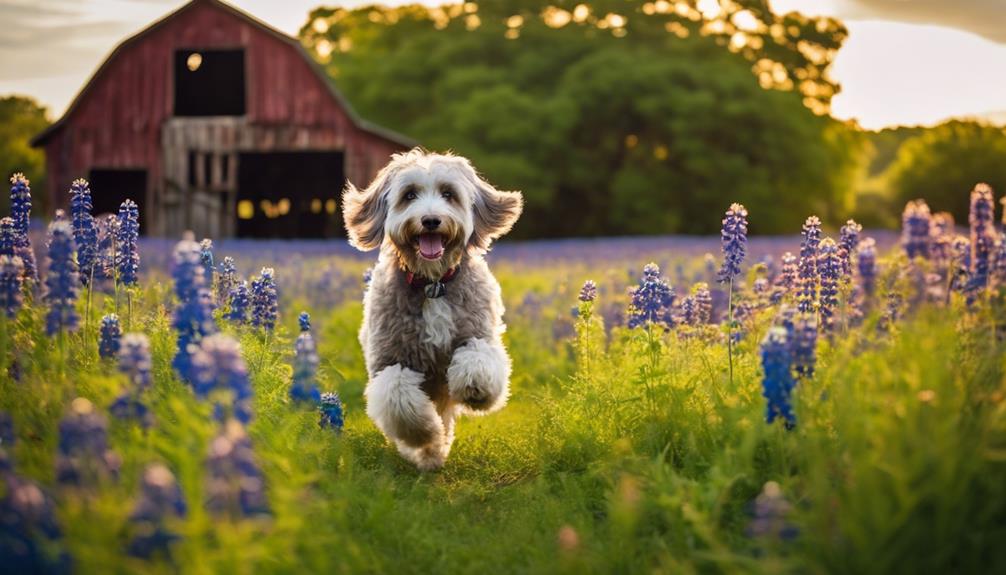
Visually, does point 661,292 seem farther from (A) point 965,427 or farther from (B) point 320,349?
(B) point 320,349

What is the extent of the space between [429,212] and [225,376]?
264 cm

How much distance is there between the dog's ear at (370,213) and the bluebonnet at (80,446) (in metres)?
3.48

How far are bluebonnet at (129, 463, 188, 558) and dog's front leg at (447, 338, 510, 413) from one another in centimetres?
271

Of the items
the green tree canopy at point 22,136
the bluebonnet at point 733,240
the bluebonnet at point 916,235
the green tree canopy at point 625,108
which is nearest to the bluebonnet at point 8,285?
the bluebonnet at point 733,240

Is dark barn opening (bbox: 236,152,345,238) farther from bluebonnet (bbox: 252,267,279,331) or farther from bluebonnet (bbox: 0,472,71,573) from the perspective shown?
bluebonnet (bbox: 0,472,71,573)

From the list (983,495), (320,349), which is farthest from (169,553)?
(320,349)

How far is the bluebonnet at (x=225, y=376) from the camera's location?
3168 millimetres

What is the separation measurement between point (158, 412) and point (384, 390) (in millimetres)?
1581

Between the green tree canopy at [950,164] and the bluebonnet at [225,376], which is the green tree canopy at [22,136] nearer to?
the bluebonnet at [225,376]

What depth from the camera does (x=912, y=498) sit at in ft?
9.48

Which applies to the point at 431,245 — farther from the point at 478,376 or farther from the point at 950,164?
the point at 950,164

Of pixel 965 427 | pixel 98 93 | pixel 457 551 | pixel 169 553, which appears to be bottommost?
pixel 457 551

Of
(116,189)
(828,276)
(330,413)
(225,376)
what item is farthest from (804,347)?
(116,189)

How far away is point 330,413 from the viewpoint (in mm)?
5926
